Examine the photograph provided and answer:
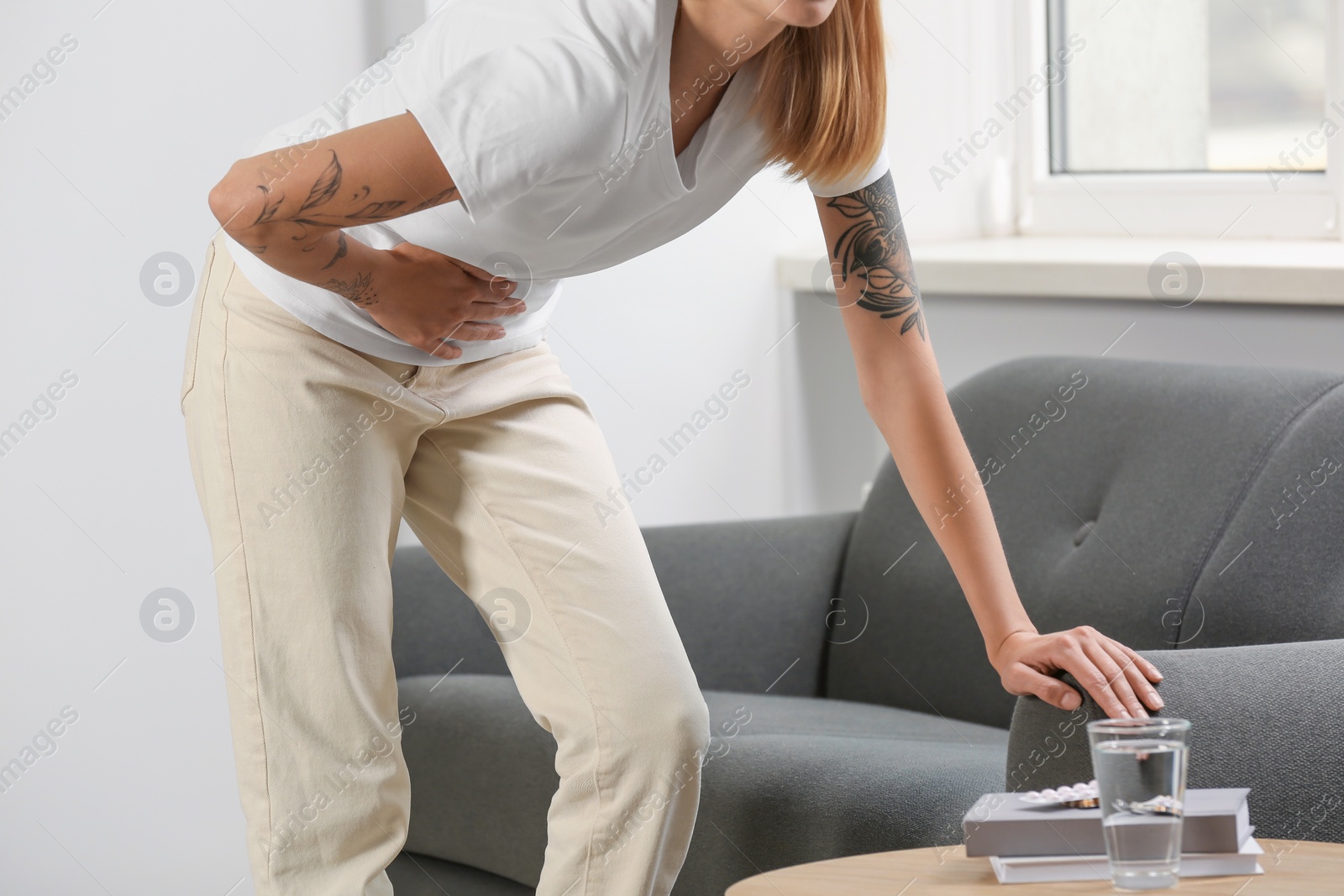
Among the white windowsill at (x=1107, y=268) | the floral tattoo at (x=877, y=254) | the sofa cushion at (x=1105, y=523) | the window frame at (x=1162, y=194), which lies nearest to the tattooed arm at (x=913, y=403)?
the floral tattoo at (x=877, y=254)

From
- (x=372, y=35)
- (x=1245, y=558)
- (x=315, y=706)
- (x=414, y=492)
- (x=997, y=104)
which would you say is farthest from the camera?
(x=997, y=104)

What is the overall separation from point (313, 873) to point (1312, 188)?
186cm

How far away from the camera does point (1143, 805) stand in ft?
2.41

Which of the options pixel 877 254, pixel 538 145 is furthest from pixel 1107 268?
pixel 538 145

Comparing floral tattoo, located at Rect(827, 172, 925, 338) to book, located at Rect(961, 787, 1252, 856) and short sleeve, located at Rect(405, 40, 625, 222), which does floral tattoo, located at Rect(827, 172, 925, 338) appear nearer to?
short sleeve, located at Rect(405, 40, 625, 222)

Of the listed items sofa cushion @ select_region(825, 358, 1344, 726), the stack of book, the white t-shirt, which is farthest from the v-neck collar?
sofa cushion @ select_region(825, 358, 1344, 726)

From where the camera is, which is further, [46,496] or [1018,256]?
[1018,256]

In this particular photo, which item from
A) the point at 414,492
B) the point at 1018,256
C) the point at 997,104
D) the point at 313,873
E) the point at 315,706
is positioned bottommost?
the point at 313,873

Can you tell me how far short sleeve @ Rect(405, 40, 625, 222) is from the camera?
86 centimetres

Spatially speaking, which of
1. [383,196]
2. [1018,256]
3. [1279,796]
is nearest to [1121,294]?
[1018,256]

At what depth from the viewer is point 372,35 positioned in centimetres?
197

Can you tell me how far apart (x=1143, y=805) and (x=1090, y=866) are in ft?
0.22

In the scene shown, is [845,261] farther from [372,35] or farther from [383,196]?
[372,35]

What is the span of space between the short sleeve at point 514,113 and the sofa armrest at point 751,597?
1.04 meters
